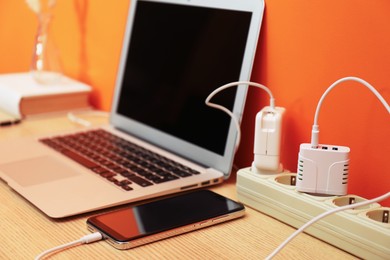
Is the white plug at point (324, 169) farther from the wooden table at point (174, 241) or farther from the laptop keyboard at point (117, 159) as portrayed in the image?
the laptop keyboard at point (117, 159)

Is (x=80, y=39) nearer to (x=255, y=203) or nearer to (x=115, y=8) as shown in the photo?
(x=115, y=8)

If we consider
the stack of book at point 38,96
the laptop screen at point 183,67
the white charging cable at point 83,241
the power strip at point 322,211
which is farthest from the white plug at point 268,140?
the stack of book at point 38,96

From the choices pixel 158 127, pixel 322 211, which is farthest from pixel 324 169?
pixel 158 127

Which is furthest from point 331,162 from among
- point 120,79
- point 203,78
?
point 120,79

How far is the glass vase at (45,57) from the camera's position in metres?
1.55

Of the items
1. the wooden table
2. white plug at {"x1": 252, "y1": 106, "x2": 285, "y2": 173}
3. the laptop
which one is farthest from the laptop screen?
the wooden table

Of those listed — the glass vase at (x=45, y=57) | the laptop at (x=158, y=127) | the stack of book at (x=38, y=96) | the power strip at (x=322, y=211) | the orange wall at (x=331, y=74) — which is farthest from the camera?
the glass vase at (x=45, y=57)

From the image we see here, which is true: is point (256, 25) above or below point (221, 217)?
above

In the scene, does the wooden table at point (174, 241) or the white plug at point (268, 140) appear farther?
the white plug at point (268, 140)

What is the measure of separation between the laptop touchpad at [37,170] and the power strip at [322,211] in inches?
13.2

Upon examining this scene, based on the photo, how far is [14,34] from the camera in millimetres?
2027

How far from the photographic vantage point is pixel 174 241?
2.72ft

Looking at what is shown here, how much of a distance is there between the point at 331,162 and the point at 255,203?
162 mm

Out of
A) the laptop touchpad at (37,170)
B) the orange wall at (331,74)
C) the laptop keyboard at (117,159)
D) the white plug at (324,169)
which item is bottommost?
the laptop touchpad at (37,170)
